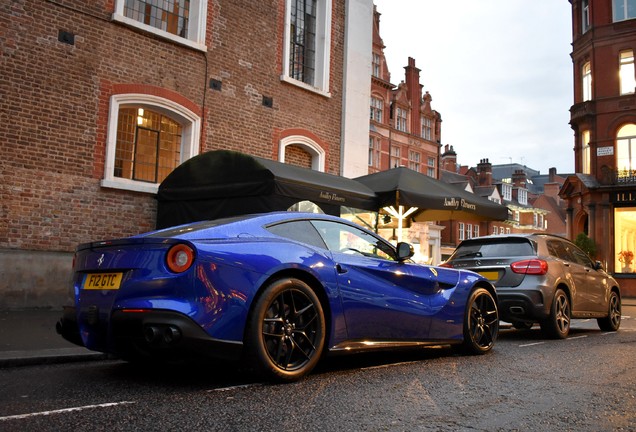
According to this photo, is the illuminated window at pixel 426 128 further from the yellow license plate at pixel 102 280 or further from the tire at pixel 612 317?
the yellow license plate at pixel 102 280

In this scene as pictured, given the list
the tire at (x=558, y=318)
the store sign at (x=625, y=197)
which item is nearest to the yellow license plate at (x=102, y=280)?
the tire at (x=558, y=318)

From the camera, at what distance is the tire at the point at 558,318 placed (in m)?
8.43

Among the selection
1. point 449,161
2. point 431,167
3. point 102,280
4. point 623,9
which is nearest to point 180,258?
point 102,280

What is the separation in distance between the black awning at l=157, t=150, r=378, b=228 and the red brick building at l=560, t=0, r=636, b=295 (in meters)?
23.9

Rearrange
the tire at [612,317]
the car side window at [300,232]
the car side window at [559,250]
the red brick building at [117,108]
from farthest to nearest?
the tire at [612,317] < the red brick building at [117,108] < the car side window at [559,250] < the car side window at [300,232]

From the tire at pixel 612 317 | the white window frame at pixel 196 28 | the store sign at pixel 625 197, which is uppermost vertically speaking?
the white window frame at pixel 196 28

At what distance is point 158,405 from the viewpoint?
3697 mm

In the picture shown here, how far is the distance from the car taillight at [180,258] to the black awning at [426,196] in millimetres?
8141

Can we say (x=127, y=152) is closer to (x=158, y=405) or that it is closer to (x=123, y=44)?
(x=123, y=44)

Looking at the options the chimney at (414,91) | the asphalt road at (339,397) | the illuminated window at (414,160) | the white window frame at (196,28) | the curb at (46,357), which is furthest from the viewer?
the chimney at (414,91)

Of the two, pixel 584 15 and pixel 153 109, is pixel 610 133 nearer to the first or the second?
pixel 584 15

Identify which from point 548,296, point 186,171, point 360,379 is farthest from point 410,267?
point 186,171

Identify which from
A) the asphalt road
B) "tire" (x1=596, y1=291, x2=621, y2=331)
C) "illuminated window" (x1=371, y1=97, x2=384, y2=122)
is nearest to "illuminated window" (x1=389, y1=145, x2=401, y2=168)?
"illuminated window" (x1=371, y1=97, x2=384, y2=122)

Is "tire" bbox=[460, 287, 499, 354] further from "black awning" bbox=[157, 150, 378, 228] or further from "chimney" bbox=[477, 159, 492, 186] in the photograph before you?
"chimney" bbox=[477, 159, 492, 186]
